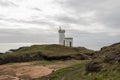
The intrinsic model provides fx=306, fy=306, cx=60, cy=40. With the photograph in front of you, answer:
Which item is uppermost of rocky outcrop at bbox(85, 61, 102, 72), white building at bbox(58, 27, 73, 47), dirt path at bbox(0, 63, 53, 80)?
white building at bbox(58, 27, 73, 47)

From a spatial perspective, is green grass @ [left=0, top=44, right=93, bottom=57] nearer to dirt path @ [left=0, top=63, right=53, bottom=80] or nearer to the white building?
the white building

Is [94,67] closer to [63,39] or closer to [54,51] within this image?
[54,51]

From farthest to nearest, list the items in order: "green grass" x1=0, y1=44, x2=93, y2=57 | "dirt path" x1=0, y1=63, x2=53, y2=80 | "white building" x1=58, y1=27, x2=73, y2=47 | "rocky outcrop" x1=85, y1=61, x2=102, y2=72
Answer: "white building" x1=58, y1=27, x2=73, y2=47
"green grass" x1=0, y1=44, x2=93, y2=57
"dirt path" x1=0, y1=63, x2=53, y2=80
"rocky outcrop" x1=85, y1=61, x2=102, y2=72

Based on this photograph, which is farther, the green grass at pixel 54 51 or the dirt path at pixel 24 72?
the green grass at pixel 54 51

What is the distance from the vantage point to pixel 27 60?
68750 mm

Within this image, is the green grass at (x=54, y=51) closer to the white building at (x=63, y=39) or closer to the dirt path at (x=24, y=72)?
the white building at (x=63, y=39)

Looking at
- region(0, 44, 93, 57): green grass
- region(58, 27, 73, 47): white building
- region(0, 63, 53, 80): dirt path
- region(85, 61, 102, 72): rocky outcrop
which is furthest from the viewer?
region(58, 27, 73, 47): white building

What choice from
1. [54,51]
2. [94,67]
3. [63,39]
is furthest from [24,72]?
[63,39]

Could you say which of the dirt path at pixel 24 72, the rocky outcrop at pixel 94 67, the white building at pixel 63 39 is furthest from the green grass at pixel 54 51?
the rocky outcrop at pixel 94 67

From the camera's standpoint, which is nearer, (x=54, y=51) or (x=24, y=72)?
(x=24, y=72)

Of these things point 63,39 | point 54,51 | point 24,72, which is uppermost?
point 63,39

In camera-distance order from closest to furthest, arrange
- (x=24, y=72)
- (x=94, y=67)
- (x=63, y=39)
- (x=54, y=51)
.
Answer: (x=94, y=67)
(x=24, y=72)
(x=54, y=51)
(x=63, y=39)

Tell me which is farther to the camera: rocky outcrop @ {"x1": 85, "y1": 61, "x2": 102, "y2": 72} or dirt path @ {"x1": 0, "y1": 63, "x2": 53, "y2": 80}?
dirt path @ {"x1": 0, "y1": 63, "x2": 53, "y2": 80}

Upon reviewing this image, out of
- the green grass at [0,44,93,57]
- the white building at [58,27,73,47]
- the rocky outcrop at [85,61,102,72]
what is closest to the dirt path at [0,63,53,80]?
the green grass at [0,44,93,57]
